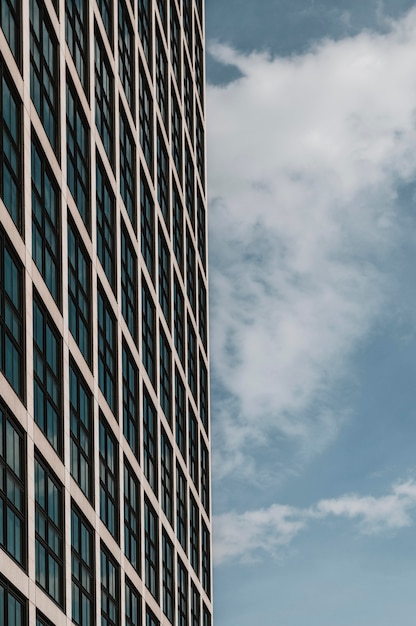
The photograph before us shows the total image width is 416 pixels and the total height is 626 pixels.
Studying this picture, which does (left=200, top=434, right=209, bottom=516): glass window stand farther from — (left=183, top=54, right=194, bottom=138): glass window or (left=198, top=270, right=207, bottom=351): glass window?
(left=183, top=54, right=194, bottom=138): glass window

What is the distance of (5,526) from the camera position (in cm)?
3656

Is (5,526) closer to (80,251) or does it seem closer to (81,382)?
(81,382)

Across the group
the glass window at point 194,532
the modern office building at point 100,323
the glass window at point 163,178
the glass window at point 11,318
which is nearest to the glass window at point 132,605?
the modern office building at point 100,323

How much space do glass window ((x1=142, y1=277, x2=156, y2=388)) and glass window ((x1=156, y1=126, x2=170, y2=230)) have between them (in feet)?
25.1

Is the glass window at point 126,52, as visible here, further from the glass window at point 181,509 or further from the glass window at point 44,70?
the glass window at point 181,509

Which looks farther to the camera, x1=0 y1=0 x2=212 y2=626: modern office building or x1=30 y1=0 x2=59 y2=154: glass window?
x1=30 y1=0 x2=59 y2=154: glass window

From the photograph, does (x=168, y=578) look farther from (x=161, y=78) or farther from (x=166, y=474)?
(x=161, y=78)

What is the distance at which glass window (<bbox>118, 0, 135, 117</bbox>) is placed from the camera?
60.5 meters

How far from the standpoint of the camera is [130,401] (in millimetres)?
57750

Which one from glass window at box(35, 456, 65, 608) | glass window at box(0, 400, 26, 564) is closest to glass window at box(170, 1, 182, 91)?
glass window at box(35, 456, 65, 608)

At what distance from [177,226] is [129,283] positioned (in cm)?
1647

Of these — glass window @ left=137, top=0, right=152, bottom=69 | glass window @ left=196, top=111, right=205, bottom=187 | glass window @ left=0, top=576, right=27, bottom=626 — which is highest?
glass window @ left=196, top=111, right=205, bottom=187

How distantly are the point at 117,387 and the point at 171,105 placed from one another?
26633 millimetres

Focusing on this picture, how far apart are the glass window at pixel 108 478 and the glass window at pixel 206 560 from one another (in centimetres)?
2714
